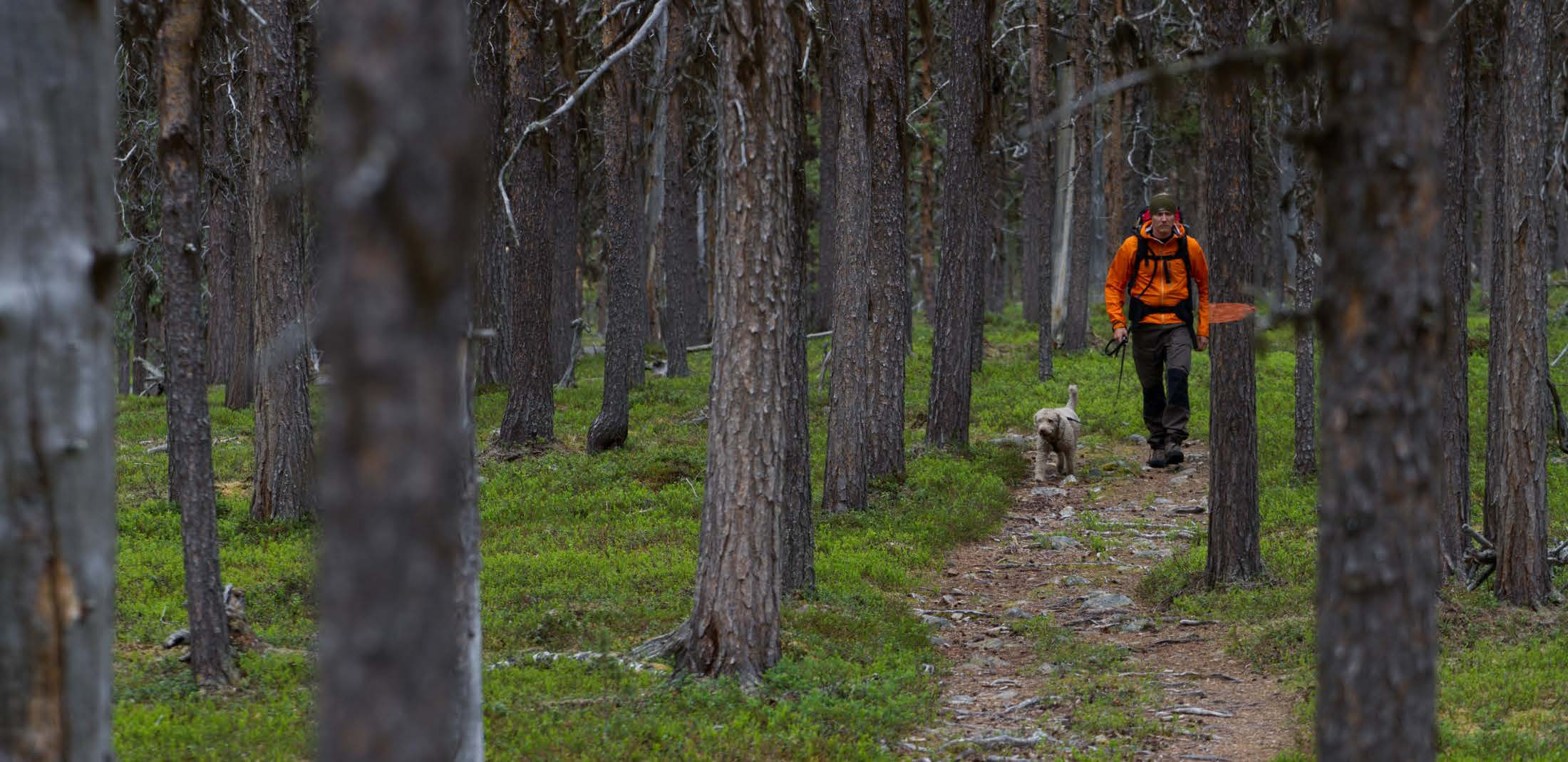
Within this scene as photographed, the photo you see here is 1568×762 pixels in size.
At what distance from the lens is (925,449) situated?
14133 mm

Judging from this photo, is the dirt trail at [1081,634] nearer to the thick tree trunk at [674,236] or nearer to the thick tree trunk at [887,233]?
the thick tree trunk at [887,233]

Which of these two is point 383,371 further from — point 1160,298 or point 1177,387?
point 1177,387

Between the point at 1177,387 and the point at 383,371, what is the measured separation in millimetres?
12023

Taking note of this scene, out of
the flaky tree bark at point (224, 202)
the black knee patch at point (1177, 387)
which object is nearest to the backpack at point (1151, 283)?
the black knee patch at point (1177, 387)

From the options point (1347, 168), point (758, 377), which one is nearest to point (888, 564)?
point (758, 377)

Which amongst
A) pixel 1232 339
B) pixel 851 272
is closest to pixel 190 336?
pixel 851 272

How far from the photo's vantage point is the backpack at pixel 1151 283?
41.8 ft

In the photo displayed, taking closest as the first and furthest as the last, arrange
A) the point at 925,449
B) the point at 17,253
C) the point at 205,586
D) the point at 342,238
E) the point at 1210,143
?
the point at 342,238
the point at 17,253
the point at 205,586
the point at 1210,143
the point at 925,449

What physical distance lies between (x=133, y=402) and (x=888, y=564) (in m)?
16.5

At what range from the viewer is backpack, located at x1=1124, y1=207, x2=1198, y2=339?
12.7 m

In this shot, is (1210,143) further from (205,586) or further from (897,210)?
(205,586)

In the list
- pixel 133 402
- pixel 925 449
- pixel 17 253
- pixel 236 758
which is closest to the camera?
pixel 17 253

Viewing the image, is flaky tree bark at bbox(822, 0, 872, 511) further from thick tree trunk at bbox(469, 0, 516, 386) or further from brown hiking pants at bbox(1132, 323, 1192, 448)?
brown hiking pants at bbox(1132, 323, 1192, 448)

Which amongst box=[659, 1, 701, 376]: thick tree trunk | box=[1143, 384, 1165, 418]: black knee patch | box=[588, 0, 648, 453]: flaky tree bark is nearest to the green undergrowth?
box=[588, 0, 648, 453]: flaky tree bark
